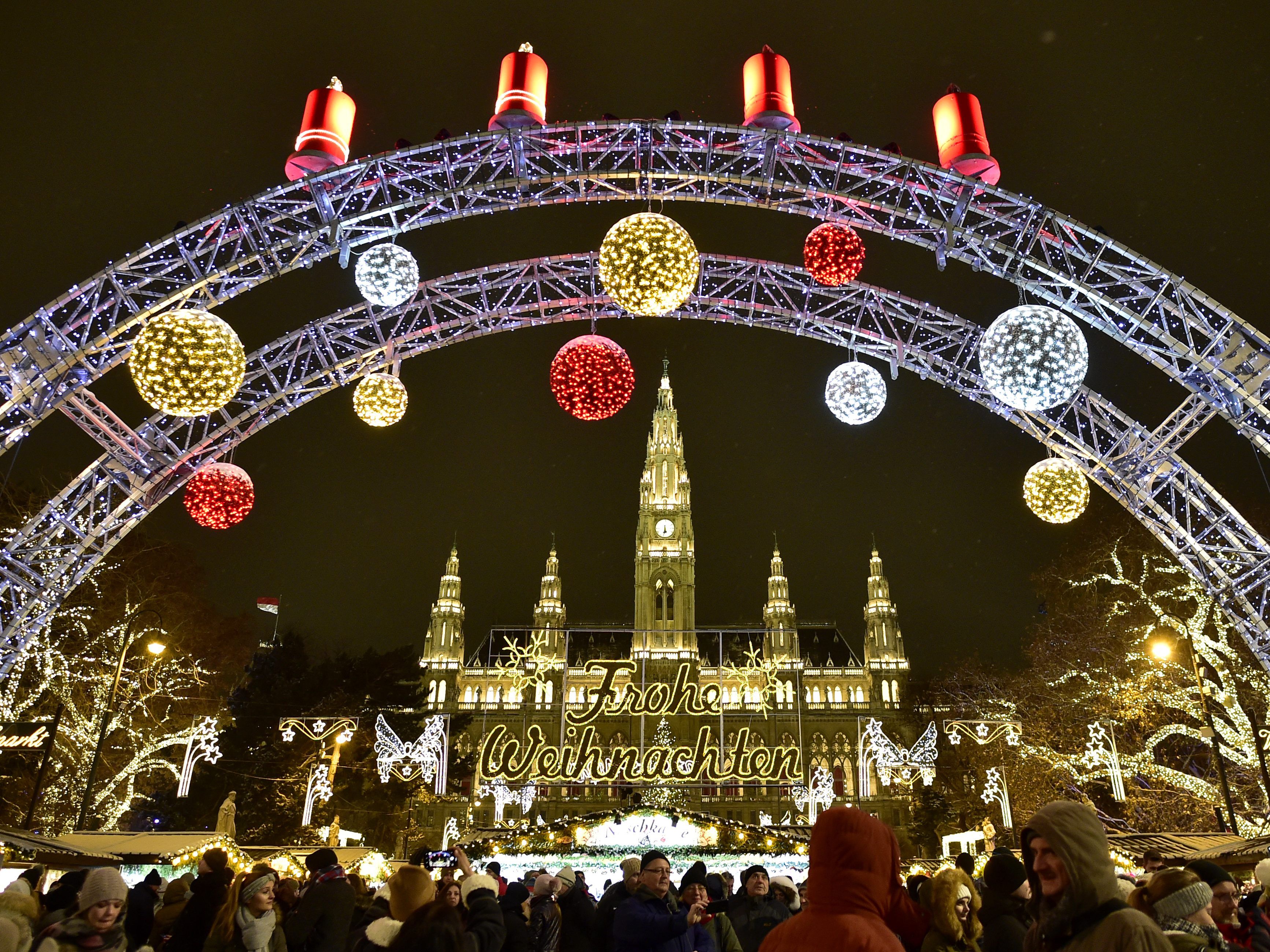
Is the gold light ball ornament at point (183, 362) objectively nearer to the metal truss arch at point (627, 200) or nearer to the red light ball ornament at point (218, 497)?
the metal truss arch at point (627, 200)

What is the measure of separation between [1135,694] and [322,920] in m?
18.3

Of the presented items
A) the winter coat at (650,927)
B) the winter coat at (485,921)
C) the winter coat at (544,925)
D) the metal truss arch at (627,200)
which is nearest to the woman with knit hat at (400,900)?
the winter coat at (485,921)

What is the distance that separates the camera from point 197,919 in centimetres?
444

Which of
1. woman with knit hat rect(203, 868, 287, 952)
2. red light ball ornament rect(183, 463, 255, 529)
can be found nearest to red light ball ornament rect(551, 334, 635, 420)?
red light ball ornament rect(183, 463, 255, 529)

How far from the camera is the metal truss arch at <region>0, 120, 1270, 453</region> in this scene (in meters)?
11.3

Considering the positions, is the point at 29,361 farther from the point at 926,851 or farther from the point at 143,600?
the point at 926,851

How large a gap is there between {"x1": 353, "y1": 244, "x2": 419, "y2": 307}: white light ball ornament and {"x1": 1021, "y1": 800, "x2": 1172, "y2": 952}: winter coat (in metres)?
9.70

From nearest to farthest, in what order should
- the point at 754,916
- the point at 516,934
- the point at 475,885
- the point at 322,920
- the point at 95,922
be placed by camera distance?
the point at 95,922 < the point at 475,885 < the point at 322,920 < the point at 516,934 < the point at 754,916

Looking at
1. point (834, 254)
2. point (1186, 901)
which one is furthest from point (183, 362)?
point (1186, 901)

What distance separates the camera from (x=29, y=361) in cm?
1112

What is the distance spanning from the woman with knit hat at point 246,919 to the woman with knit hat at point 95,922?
1.34ft

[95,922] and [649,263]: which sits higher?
[649,263]

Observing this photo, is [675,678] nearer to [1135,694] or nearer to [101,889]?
[1135,694]

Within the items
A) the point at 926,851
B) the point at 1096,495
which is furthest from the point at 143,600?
the point at 926,851
